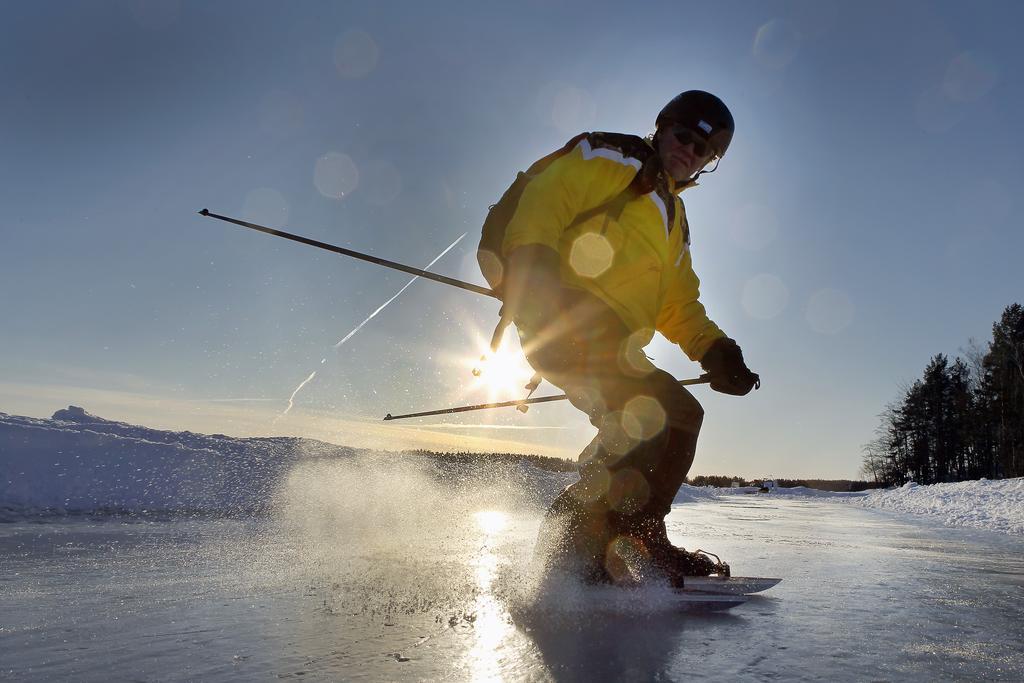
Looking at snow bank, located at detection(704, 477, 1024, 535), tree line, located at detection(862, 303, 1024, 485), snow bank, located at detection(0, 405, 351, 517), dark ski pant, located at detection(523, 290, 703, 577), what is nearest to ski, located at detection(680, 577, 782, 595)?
dark ski pant, located at detection(523, 290, 703, 577)

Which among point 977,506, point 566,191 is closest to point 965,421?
point 977,506

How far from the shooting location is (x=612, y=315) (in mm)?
2967

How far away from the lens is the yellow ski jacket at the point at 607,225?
2.79 metres

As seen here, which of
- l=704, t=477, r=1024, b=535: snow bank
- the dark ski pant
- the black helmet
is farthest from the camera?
l=704, t=477, r=1024, b=535: snow bank

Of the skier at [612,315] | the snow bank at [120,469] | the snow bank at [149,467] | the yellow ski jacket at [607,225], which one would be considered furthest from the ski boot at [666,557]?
A: the snow bank at [120,469]

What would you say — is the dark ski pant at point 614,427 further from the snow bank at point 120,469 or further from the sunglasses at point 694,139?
the snow bank at point 120,469

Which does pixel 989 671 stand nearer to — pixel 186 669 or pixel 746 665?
pixel 746 665

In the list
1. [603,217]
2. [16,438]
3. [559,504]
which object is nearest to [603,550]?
[559,504]

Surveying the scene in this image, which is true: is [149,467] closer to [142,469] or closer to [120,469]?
[142,469]

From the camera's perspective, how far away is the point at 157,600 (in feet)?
7.06

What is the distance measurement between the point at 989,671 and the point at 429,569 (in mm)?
2314

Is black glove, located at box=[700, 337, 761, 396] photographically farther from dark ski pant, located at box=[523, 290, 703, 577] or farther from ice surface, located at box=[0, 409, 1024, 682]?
ice surface, located at box=[0, 409, 1024, 682]

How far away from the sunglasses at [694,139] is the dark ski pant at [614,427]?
1.11m

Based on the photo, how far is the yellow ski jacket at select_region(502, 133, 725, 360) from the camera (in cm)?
279
